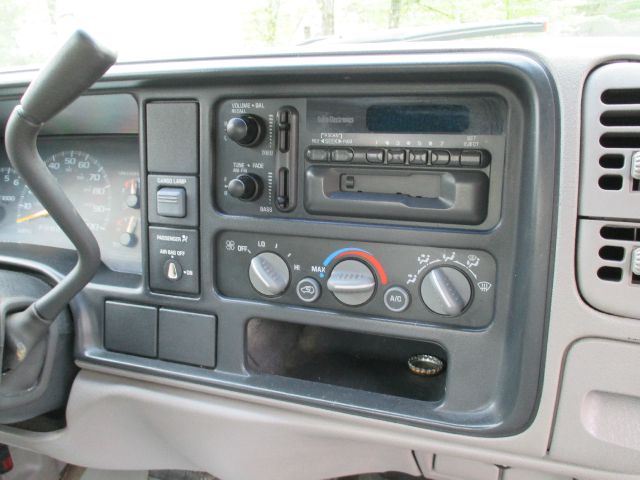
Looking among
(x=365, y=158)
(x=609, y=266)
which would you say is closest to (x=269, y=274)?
(x=365, y=158)

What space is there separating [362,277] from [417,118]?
24 centimetres

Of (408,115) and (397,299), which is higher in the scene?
(408,115)

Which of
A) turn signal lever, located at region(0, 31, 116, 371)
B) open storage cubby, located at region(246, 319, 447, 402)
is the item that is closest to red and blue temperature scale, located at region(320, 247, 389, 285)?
open storage cubby, located at region(246, 319, 447, 402)

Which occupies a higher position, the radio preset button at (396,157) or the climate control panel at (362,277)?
the radio preset button at (396,157)

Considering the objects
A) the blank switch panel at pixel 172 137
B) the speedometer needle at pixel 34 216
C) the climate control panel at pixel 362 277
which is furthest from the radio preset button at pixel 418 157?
the speedometer needle at pixel 34 216

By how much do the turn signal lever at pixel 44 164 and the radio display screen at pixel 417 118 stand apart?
0.35 m

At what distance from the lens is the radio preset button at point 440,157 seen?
2.33 feet

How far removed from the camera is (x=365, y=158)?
2.45ft

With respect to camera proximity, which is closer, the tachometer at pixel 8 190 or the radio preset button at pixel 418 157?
the radio preset button at pixel 418 157

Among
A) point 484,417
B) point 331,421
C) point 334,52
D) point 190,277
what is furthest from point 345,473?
point 334,52

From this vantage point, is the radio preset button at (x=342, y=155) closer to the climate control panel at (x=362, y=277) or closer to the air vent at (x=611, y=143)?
the climate control panel at (x=362, y=277)

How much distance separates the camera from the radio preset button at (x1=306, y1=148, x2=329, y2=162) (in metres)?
0.77

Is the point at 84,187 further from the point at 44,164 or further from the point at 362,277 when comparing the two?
the point at 362,277

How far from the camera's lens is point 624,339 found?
66 cm
